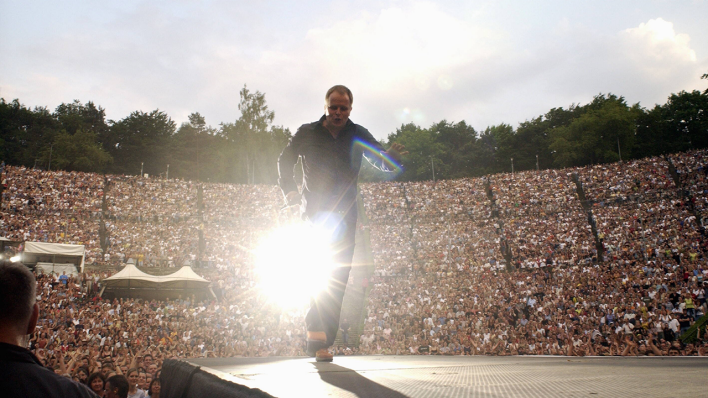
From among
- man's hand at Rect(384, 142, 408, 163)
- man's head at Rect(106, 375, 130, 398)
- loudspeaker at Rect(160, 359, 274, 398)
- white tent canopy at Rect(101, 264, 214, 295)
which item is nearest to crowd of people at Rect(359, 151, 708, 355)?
man's hand at Rect(384, 142, 408, 163)

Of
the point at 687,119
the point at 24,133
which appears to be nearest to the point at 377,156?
the point at 687,119

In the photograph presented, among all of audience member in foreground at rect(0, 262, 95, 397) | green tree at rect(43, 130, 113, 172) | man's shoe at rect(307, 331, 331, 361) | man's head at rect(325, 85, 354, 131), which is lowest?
man's shoe at rect(307, 331, 331, 361)

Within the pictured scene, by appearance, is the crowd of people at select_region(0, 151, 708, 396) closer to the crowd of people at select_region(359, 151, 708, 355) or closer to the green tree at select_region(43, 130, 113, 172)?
the crowd of people at select_region(359, 151, 708, 355)

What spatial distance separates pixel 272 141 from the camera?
42.7 m

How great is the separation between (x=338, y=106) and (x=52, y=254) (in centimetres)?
1933

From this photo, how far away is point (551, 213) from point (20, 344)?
86.9ft

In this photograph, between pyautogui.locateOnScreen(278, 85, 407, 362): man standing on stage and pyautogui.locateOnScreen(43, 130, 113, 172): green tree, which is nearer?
pyautogui.locateOnScreen(278, 85, 407, 362): man standing on stage

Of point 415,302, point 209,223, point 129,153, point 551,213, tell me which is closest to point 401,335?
point 415,302

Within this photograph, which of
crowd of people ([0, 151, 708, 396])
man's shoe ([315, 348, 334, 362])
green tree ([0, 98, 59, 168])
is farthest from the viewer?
green tree ([0, 98, 59, 168])

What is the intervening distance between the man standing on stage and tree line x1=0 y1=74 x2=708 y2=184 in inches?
1573

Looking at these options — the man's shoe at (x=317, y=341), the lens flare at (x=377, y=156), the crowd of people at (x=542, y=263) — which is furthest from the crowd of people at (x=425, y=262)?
the lens flare at (x=377, y=156)

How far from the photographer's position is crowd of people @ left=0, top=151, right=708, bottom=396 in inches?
487

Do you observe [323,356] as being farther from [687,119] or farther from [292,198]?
[687,119]

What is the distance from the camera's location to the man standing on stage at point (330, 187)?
2824 mm
